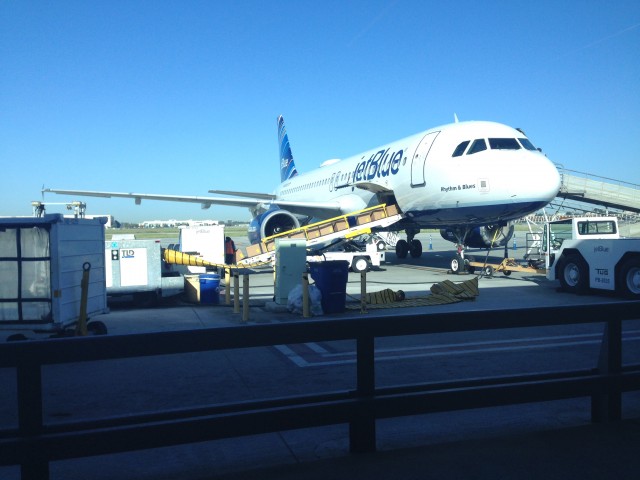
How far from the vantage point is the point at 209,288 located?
42.6 ft

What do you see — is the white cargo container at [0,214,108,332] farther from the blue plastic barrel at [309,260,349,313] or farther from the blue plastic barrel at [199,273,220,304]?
the blue plastic barrel at [199,273,220,304]

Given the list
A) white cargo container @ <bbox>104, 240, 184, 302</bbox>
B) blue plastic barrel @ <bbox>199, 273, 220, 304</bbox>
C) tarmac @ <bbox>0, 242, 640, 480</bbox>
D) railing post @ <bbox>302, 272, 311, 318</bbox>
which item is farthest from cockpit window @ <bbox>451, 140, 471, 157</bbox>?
tarmac @ <bbox>0, 242, 640, 480</bbox>

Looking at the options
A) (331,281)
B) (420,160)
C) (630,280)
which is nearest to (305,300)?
(331,281)

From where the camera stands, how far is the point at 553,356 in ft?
23.6

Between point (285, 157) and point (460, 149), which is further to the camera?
point (285, 157)

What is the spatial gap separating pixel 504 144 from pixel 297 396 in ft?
45.8

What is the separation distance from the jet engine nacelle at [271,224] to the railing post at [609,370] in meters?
18.0

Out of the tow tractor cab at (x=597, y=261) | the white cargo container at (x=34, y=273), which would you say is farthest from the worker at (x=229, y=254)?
the white cargo container at (x=34, y=273)

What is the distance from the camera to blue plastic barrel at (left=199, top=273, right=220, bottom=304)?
12914 mm

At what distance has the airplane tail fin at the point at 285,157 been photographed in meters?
38.8

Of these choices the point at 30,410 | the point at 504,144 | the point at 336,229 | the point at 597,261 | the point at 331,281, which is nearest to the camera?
the point at 30,410

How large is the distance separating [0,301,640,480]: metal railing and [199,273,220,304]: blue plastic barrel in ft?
30.4

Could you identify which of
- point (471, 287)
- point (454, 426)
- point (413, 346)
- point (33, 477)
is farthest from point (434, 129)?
point (33, 477)

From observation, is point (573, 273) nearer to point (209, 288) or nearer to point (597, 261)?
point (597, 261)
